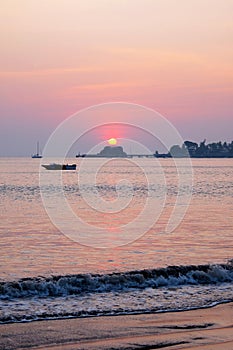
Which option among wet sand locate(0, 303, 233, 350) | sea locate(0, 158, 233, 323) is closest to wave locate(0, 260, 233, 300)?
sea locate(0, 158, 233, 323)

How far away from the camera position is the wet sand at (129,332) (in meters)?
11.6

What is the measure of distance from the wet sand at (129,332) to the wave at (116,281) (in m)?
4.08

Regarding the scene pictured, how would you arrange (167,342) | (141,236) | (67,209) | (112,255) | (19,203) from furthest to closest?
(19,203) < (67,209) < (141,236) < (112,255) < (167,342)

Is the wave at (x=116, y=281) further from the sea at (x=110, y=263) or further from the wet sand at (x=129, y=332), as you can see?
the wet sand at (x=129, y=332)

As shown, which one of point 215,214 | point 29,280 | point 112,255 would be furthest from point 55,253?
point 215,214

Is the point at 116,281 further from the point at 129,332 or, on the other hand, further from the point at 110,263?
the point at 129,332

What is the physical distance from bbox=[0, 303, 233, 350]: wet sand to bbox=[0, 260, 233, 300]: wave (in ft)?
13.4

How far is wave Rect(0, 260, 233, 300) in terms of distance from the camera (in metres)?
18.0

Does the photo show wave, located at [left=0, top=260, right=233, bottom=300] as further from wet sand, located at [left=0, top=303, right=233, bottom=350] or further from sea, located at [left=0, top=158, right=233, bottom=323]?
wet sand, located at [left=0, top=303, right=233, bottom=350]

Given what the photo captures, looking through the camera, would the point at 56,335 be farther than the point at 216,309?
No

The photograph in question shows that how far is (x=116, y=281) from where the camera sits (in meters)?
19.6

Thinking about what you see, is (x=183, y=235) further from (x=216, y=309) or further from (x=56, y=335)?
(x=56, y=335)

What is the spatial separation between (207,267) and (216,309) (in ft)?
21.6

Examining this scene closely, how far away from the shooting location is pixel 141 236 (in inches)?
1276
